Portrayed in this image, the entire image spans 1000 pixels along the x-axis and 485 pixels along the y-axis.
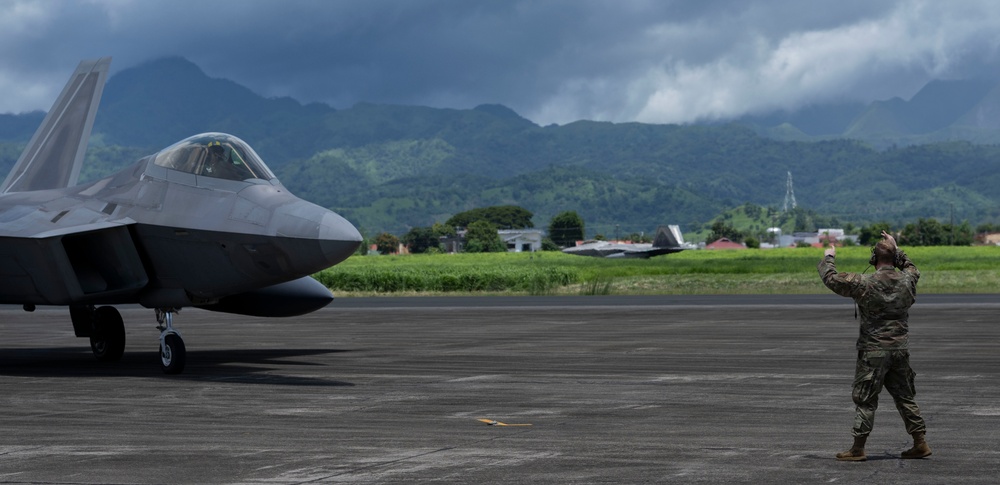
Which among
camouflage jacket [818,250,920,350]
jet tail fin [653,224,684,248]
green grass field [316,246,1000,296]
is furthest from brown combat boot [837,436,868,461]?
jet tail fin [653,224,684,248]

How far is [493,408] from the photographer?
14039 mm

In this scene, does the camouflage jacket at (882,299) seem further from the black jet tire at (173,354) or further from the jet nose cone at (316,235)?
the black jet tire at (173,354)

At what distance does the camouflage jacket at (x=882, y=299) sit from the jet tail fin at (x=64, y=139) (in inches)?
758

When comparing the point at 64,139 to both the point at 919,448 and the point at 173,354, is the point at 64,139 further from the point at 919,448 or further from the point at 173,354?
the point at 919,448

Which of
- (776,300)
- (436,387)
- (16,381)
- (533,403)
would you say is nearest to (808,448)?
(533,403)

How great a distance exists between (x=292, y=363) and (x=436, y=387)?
5.08m

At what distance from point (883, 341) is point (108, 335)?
14729 mm

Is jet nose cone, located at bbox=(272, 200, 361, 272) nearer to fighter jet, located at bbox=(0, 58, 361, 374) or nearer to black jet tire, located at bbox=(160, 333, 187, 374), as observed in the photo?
fighter jet, located at bbox=(0, 58, 361, 374)

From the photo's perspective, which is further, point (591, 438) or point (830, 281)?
point (591, 438)

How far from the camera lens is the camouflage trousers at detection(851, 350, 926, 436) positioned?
10.0 meters

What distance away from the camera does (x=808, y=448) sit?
10703mm

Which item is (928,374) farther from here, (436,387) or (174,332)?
(174,332)

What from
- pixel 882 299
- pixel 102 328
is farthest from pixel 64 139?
pixel 882 299

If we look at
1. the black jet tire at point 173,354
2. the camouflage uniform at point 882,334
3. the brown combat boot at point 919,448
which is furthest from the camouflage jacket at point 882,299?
the black jet tire at point 173,354
